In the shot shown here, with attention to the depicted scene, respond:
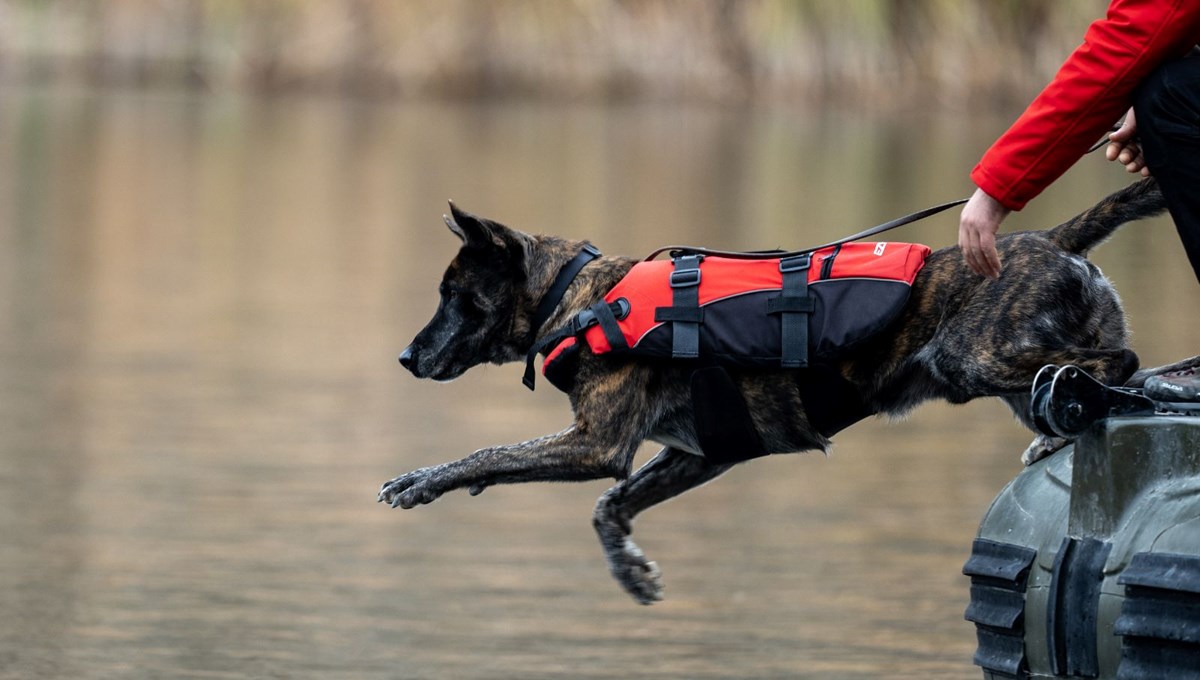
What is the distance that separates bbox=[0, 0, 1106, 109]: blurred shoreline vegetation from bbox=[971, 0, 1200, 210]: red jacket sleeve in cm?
3294

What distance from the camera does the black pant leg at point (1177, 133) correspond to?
4.80m

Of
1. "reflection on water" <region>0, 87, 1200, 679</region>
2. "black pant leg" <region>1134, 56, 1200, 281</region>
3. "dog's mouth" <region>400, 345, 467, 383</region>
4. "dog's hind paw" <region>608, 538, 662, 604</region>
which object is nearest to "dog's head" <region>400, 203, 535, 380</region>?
"dog's mouth" <region>400, 345, 467, 383</region>

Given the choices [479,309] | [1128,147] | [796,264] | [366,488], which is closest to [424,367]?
[479,309]

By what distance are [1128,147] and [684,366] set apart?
134 centimetres

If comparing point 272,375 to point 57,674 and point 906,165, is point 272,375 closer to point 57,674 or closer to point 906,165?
point 57,674

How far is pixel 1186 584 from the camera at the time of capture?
173 inches

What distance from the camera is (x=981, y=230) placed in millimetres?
5129

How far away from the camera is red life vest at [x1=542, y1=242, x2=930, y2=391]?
567 cm

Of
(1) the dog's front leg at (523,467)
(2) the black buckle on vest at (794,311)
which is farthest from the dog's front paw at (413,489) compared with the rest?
(2) the black buckle on vest at (794,311)

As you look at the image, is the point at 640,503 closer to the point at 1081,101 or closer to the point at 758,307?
the point at 758,307

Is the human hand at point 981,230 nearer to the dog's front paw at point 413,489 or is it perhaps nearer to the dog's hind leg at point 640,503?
the dog's hind leg at point 640,503

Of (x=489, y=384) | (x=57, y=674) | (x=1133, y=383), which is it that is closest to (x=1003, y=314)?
(x=1133, y=383)

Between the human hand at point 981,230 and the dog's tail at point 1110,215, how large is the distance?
502 mm

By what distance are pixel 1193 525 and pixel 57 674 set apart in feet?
12.3
